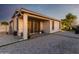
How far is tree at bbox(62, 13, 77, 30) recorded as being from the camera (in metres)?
4.58

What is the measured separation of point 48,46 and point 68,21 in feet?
3.80

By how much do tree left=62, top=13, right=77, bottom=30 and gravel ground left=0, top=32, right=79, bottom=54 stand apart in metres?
0.28

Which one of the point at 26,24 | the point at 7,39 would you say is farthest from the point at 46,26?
the point at 7,39

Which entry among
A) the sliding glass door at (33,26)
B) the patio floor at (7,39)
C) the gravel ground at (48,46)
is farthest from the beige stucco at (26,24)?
the gravel ground at (48,46)

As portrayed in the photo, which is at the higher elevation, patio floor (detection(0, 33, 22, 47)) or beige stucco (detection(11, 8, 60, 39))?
beige stucco (detection(11, 8, 60, 39))

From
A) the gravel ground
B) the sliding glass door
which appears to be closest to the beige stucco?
the sliding glass door

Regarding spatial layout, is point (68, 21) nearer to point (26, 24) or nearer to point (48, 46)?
point (48, 46)

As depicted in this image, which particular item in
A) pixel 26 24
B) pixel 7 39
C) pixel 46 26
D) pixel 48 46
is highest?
pixel 26 24

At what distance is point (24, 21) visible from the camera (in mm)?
4918

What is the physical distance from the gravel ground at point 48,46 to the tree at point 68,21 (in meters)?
0.28

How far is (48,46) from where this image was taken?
453 cm

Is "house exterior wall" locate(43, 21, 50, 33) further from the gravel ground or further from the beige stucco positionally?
the gravel ground
